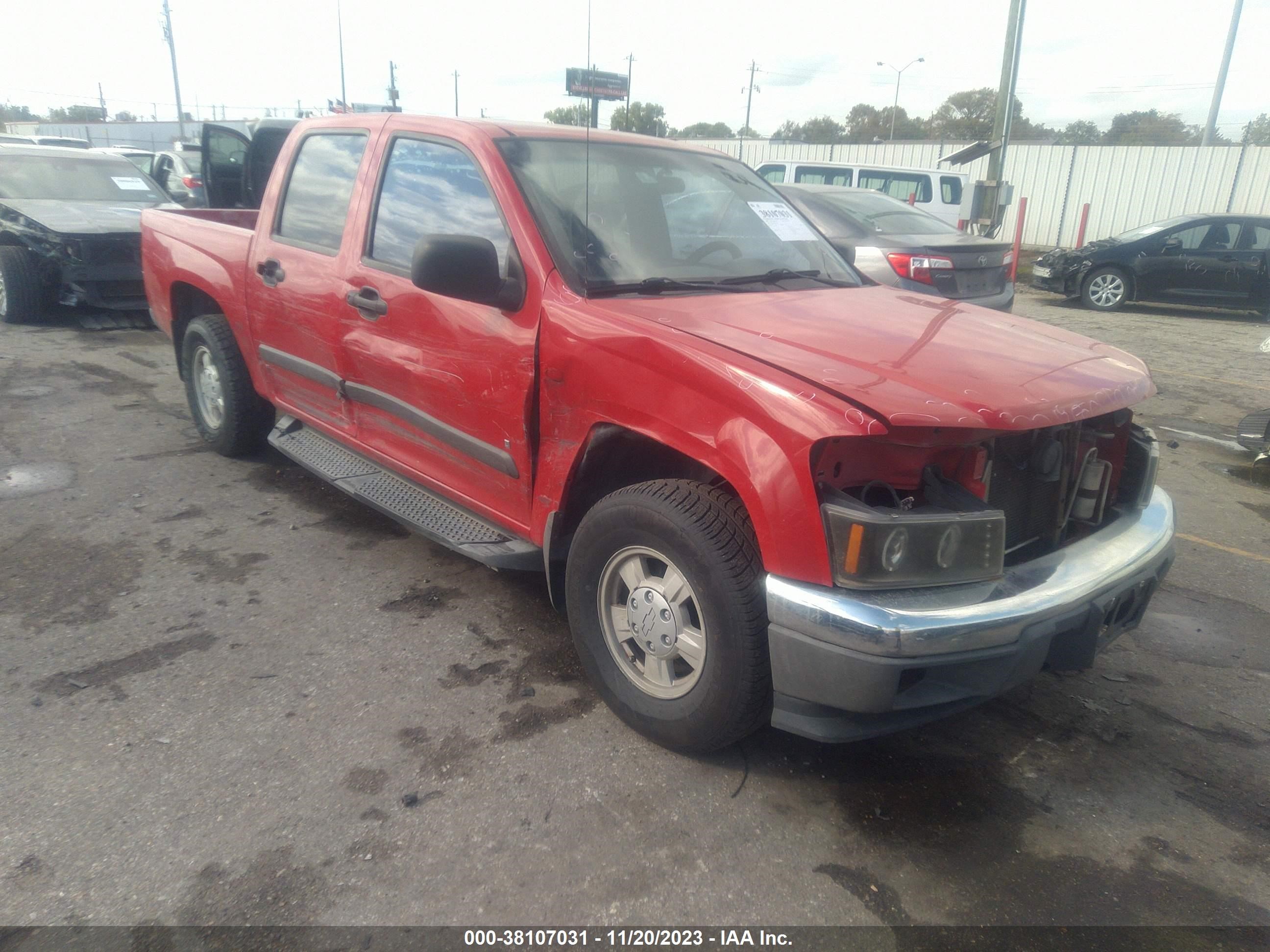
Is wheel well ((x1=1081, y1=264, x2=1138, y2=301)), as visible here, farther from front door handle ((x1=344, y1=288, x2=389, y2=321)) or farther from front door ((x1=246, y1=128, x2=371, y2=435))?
front door handle ((x1=344, y1=288, x2=389, y2=321))

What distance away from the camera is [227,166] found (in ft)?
30.1

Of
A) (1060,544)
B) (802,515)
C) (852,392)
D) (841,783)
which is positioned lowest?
(841,783)

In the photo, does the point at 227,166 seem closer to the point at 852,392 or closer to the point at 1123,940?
the point at 852,392

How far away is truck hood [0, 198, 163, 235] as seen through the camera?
320 inches

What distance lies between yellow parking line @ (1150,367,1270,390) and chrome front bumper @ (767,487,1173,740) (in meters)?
7.49

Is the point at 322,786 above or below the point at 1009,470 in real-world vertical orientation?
below

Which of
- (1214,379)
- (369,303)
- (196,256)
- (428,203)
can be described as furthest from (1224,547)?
(196,256)

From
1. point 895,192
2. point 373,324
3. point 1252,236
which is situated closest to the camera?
point 373,324

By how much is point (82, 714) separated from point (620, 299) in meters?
2.14

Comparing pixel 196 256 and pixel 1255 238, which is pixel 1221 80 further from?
pixel 196 256

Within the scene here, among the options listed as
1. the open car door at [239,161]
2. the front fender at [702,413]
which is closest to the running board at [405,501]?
the front fender at [702,413]

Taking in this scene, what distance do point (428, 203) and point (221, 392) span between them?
7.39ft

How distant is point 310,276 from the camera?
390 cm

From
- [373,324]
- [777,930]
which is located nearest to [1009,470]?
[777,930]
